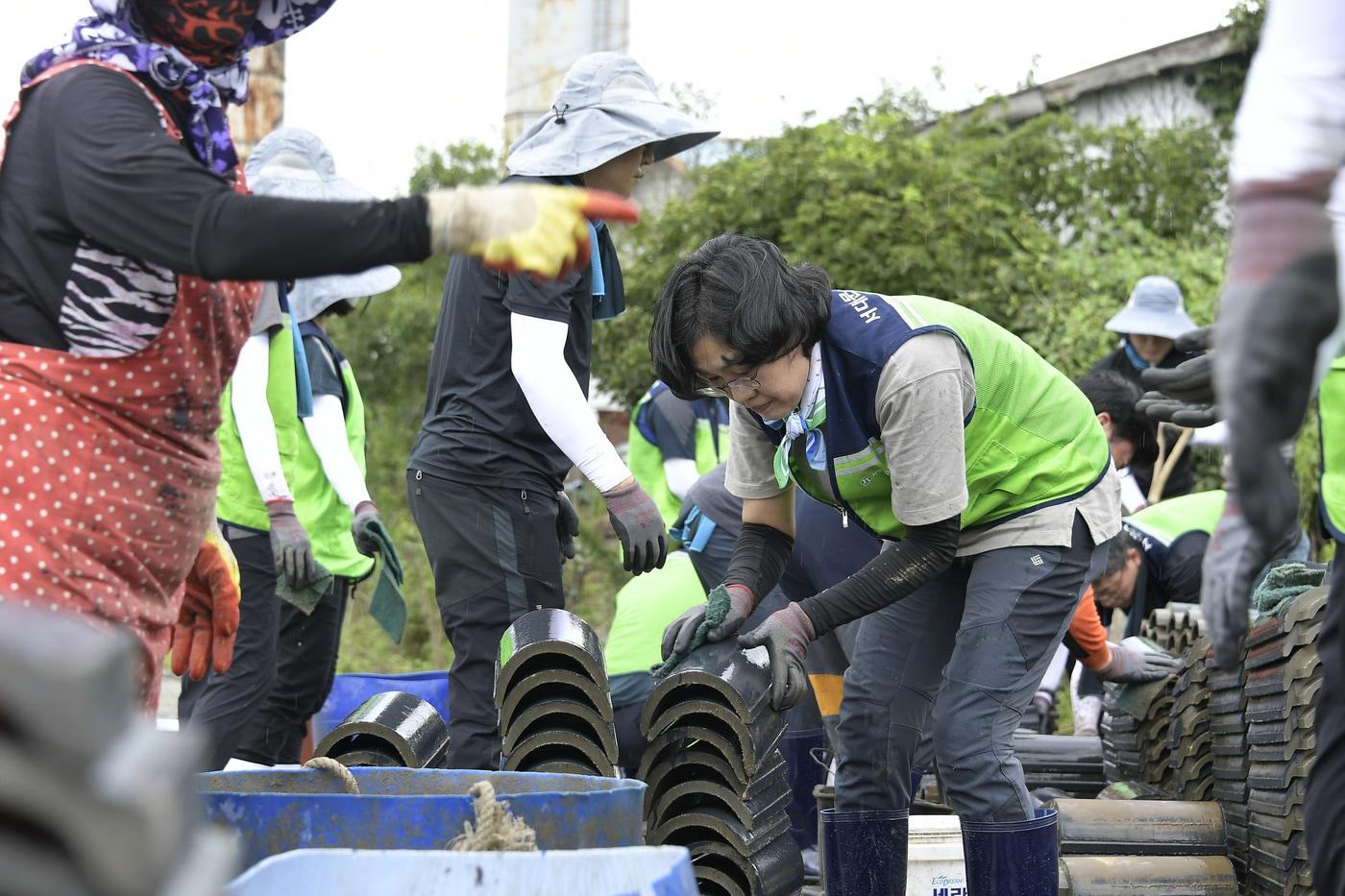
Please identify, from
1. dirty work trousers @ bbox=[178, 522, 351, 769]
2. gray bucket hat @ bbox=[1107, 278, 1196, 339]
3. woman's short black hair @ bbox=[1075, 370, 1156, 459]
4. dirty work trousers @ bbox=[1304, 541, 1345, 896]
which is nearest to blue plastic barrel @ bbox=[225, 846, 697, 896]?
dirty work trousers @ bbox=[1304, 541, 1345, 896]

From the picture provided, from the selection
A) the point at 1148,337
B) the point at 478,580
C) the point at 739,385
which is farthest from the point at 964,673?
the point at 1148,337

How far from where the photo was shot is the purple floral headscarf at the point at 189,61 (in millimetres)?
2279

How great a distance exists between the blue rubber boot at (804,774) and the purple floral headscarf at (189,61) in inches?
135

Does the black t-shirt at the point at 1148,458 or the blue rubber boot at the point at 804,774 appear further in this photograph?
the black t-shirt at the point at 1148,458

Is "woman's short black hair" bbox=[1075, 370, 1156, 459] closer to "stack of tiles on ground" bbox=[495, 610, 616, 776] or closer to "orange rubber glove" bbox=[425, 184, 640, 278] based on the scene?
"stack of tiles on ground" bbox=[495, 610, 616, 776]

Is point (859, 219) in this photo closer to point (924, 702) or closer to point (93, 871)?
point (924, 702)

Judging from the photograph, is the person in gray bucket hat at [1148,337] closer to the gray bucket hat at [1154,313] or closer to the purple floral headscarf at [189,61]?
the gray bucket hat at [1154,313]

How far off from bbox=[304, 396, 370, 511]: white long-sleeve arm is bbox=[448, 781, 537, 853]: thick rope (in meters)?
3.18

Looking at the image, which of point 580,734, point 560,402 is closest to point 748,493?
point 560,402

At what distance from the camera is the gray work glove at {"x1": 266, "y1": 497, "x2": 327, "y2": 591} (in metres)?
4.89

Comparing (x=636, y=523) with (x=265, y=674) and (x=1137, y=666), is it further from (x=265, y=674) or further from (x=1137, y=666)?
(x=1137, y=666)

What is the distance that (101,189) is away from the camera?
213 cm

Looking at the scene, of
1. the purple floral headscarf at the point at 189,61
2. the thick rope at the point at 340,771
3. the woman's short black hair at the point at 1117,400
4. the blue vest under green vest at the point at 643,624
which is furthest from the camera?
the woman's short black hair at the point at 1117,400

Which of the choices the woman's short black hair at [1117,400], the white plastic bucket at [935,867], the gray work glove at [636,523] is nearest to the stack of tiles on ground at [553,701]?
the gray work glove at [636,523]
